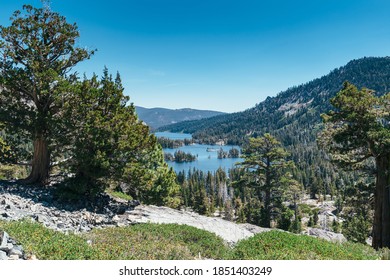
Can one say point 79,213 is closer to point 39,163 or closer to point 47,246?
point 39,163

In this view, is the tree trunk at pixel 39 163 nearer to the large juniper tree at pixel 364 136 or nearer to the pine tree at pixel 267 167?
the pine tree at pixel 267 167

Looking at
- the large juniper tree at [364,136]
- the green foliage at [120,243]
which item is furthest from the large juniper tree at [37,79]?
the large juniper tree at [364,136]

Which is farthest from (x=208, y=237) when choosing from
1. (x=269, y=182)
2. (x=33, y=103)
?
(x=269, y=182)

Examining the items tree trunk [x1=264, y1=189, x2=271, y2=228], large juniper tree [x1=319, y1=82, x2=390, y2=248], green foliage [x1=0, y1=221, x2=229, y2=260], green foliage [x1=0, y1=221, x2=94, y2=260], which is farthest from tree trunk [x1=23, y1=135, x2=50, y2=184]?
tree trunk [x1=264, y1=189, x2=271, y2=228]

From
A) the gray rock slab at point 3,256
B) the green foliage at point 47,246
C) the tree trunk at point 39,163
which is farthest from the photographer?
the tree trunk at point 39,163

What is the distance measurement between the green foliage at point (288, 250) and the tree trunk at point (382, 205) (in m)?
8.02

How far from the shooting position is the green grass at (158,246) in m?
6.58

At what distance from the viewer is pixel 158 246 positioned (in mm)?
8898

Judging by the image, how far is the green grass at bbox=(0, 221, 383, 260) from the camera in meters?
6.58

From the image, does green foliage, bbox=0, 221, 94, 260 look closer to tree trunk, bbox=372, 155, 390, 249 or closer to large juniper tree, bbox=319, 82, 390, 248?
large juniper tree, bbox=319, 82, 390, 248

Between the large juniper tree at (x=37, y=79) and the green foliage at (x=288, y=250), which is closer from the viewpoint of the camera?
the green foliage at (x=288, y=250)

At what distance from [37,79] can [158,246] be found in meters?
12.4

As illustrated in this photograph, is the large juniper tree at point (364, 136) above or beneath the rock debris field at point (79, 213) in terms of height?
above

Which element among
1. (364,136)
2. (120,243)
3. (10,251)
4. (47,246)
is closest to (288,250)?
(120,243)
